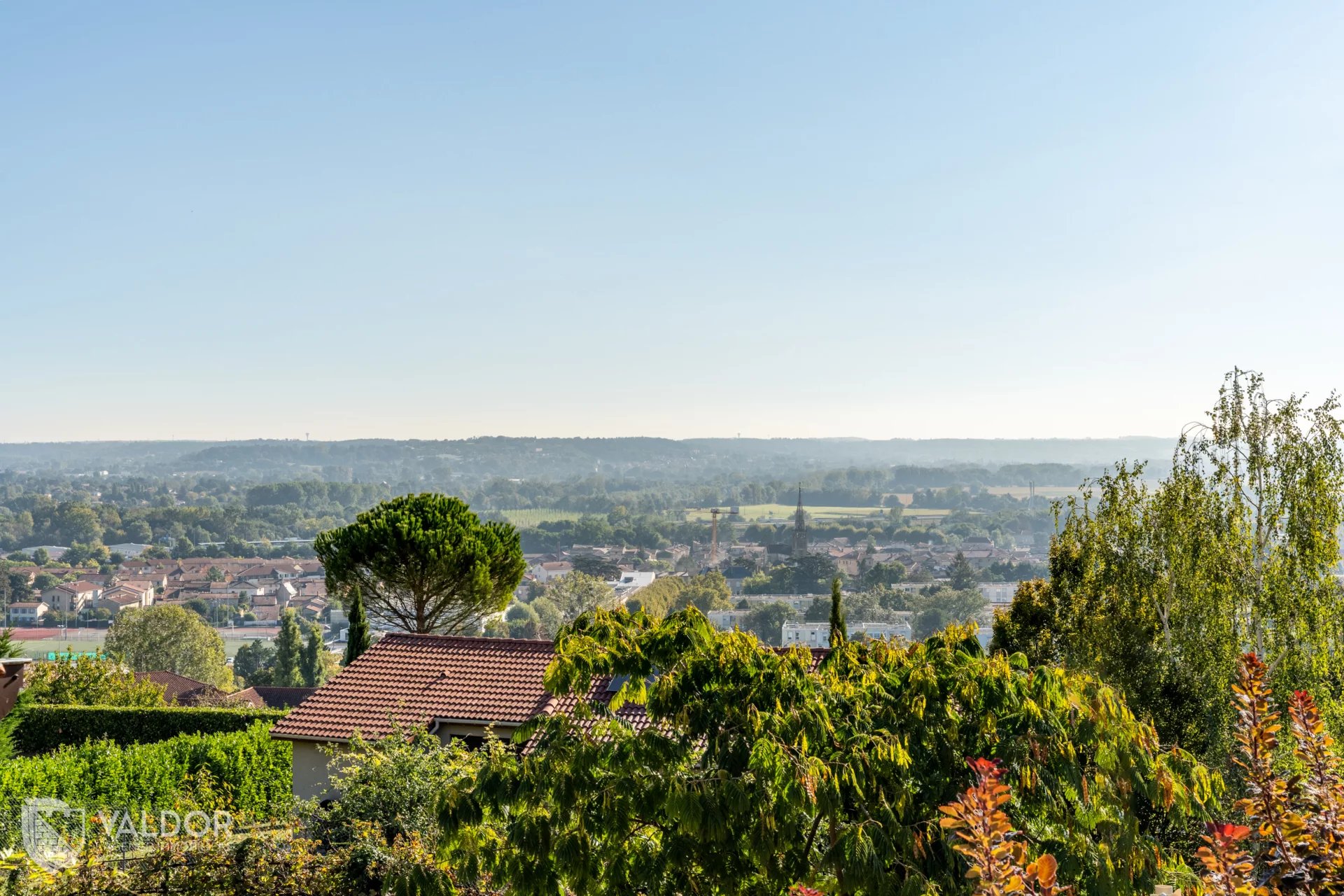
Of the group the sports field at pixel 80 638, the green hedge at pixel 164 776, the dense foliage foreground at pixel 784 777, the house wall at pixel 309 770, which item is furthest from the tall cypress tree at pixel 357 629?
the sports field at pixel 80 638

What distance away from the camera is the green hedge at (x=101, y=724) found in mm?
17781

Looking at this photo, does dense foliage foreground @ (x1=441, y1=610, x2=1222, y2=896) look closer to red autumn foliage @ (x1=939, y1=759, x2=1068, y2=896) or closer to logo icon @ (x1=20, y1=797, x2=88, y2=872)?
red autumn foliage @ (x1=939, y1=759, x2=1068, y2=896)

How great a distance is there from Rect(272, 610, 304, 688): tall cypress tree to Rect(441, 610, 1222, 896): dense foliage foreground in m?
42.1

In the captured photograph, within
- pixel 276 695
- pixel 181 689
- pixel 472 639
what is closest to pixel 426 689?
pixel 472 639

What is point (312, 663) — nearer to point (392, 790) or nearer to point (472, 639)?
point (472, 639)

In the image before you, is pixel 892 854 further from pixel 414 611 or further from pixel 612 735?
pixel 414 611

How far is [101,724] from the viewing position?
1792cm

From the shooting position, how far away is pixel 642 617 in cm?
556

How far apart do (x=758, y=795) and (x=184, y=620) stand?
158ft

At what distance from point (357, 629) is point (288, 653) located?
92.0 feet

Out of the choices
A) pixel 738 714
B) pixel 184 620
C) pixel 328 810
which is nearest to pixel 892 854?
pixel 738 714

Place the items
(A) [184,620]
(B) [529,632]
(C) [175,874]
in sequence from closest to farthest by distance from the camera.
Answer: (C) [175,874] < (A) [184,620] < (B) [529,632]

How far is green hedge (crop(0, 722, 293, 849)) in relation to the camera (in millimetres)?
11352

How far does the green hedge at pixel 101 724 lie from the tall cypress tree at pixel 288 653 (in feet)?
86.2
